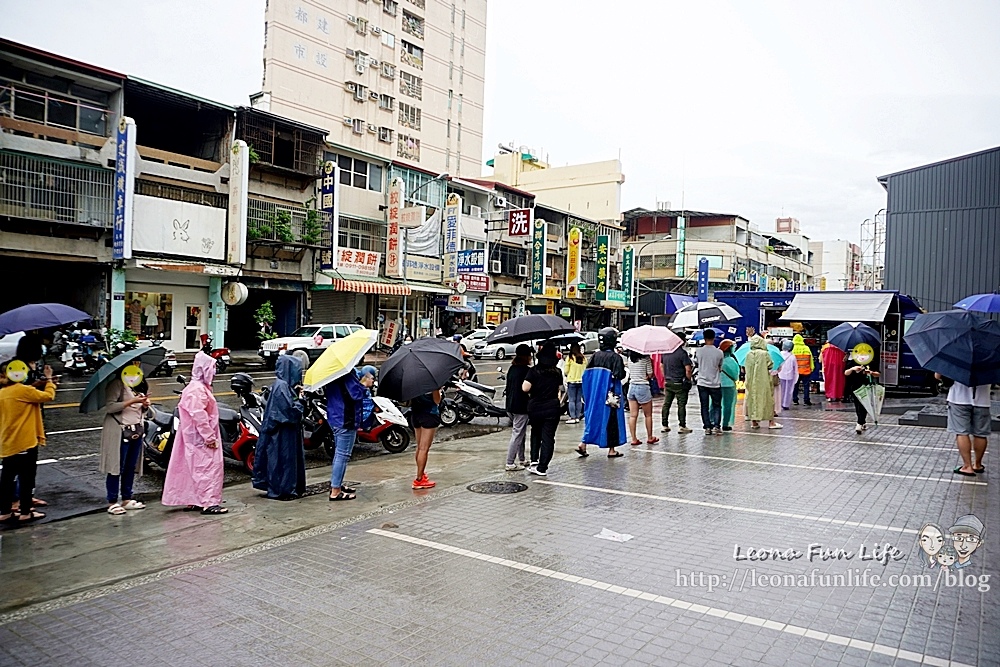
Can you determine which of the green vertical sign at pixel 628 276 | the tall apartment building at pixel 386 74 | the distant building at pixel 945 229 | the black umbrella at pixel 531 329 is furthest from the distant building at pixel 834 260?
the black umbrella at pixel 531 329

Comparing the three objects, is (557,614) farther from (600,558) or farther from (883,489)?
(883,489)

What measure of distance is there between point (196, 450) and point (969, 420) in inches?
353

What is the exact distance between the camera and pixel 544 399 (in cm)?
885

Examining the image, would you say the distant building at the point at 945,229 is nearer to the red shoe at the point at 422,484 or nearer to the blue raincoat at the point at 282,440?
the red shoe at the point at 422,484

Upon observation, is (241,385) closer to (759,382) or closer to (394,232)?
(759,382)

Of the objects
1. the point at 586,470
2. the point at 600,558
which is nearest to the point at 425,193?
the point at 586,470

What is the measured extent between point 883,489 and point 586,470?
348 cm

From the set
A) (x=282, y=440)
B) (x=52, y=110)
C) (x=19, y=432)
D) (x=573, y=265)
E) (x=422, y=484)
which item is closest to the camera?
(x=19, y=432)

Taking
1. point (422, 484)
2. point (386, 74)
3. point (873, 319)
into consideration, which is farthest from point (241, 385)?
point (386, 74)

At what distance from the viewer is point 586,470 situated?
9281mm

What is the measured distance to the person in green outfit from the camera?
40.9 feet

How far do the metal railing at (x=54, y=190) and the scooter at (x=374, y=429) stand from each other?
18.1 m

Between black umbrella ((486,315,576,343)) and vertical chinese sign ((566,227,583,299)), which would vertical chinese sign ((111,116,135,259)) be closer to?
black umbrella ((486,315,576,343))

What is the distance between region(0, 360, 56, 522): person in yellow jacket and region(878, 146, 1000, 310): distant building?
29346 millimetres
